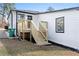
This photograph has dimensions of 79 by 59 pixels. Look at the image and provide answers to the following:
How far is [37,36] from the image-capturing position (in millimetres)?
9039

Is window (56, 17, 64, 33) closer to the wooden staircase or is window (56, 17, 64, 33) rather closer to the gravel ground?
the wooden staircase

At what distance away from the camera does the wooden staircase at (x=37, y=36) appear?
8.48 m

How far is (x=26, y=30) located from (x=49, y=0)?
3.38 metres

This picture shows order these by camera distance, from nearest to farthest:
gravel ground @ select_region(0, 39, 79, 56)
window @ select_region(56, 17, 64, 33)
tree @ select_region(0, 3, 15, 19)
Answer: tree @ select_region(0, 3, 15, 19) → gravel ground @ select_region(0, 39, 79, 56) → window @ select_region(56, 17, 64, 33)

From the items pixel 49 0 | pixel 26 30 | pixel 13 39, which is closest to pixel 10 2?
pixel 49 0

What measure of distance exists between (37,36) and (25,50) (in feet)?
5.99

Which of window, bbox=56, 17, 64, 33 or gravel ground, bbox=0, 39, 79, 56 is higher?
window, bbox=56, 17, 64, 33

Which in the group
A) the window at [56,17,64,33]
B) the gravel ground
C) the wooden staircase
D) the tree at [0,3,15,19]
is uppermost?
the tree at [0,3,15,19]

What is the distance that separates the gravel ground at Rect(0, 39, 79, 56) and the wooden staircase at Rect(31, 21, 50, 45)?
0.51 meters

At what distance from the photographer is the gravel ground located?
6922mm

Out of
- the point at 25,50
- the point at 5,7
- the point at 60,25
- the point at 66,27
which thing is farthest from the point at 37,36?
the point at 5,7

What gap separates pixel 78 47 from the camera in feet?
24.3

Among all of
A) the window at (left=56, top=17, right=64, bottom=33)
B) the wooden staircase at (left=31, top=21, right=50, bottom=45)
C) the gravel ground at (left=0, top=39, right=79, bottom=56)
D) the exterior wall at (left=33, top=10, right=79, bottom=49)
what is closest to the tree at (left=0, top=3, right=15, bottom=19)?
the gravel ground at (left=0, top=39, right=79, bottom=56)

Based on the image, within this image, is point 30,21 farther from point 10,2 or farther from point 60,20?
point 10,2
